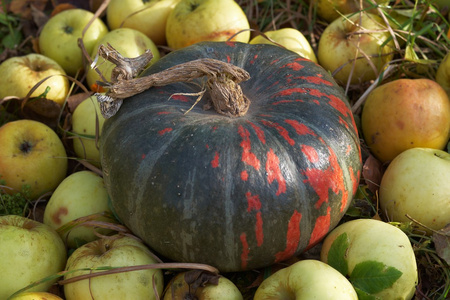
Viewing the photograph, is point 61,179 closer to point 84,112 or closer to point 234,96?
point 84,112

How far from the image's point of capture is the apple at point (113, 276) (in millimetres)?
Result: 2381

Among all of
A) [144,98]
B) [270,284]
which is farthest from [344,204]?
[144,98]

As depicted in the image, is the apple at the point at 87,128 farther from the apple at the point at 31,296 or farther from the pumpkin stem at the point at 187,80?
the apple at the point at 31,296

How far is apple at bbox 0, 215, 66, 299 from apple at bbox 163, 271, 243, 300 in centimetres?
61

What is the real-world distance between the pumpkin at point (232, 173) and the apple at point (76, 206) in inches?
11.2

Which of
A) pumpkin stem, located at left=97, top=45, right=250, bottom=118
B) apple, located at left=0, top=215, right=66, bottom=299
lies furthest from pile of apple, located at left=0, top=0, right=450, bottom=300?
pumpkin stem, located at left=97, top=45, right=250, bottom=118

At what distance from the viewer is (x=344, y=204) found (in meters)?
2.60

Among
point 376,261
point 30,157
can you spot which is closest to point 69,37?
point 30,157

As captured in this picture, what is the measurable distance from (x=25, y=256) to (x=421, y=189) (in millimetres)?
2071

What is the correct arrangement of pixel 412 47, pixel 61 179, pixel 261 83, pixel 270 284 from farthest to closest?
pixel 412 47
pixel 61 179
pixel 261 83
pixel 270 284

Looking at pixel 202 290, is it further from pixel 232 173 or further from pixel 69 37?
pixel 69 37

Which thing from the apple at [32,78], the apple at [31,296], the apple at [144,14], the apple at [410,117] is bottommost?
the apple at [31,296]

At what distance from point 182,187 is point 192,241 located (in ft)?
0.87

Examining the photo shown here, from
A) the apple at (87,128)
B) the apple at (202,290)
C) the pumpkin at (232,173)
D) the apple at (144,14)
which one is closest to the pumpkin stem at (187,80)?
the pumpkin at (232,173)
